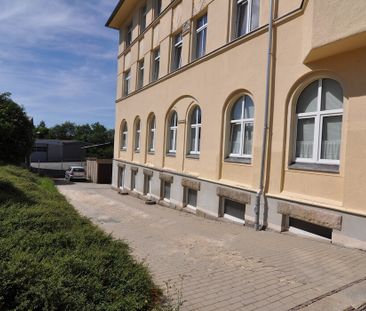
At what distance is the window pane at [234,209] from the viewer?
34.9ft

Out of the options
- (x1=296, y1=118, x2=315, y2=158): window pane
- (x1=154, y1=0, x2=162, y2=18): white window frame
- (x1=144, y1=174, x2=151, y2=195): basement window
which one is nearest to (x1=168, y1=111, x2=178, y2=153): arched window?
(x1=144, y1=174, x2=151, y2=195): basement window

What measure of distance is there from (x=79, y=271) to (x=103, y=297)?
47 centimetres

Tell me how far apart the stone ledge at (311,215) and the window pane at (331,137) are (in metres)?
1.22

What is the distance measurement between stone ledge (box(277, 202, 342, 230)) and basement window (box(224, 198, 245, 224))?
6.23ft

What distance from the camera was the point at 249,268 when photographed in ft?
20.1

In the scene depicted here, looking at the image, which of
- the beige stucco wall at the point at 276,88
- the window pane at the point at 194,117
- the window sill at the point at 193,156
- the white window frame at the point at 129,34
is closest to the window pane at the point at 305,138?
the beige stucco wall at the point at 276,88

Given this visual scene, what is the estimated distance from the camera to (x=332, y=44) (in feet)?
23.3

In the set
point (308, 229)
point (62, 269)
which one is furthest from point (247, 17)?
point (62, 269)

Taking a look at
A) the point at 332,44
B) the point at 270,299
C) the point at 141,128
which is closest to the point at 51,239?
the point at 270,299

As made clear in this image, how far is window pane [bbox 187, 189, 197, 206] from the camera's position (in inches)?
539

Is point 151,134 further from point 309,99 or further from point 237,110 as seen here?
point 309,99

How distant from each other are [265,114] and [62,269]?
22.4 ft

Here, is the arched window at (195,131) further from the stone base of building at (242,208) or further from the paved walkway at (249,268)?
the paved walkway at (249,268)

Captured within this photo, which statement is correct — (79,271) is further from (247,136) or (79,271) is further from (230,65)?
(230,65)
